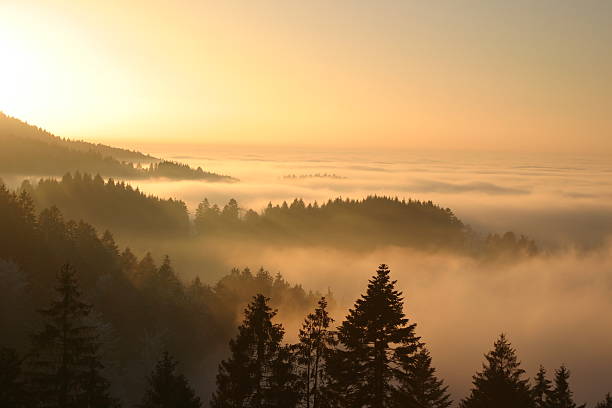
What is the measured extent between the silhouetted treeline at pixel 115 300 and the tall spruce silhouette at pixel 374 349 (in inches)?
1192

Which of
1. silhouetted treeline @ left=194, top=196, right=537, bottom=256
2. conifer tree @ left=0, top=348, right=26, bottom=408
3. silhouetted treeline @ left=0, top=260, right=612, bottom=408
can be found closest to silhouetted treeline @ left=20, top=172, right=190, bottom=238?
silhouetted treeline @ left=194, top=196, right=537, bottom=256

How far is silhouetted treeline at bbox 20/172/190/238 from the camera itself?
419 feet

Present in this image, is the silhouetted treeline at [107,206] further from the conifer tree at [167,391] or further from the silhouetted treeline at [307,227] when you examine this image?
the conifer tree at [167,391]

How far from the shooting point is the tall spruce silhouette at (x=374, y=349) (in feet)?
49.2

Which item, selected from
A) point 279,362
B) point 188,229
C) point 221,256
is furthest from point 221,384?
point 188,229

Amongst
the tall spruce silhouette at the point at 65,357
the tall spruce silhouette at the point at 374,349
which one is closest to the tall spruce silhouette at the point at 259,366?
the tall spruce silhouette at the point at 374,349

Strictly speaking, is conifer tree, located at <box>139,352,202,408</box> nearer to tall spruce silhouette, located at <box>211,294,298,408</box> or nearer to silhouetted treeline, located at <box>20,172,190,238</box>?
tall spruce silhouette, located at <box>211,294,298,408</box>

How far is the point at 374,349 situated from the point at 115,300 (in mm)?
48126

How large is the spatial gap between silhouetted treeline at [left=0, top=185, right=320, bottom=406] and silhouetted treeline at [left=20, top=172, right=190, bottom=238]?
66365 millimetres

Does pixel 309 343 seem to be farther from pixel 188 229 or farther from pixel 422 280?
pixel 422 280

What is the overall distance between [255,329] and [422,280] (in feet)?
536

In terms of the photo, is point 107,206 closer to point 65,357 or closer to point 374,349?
point 65,357

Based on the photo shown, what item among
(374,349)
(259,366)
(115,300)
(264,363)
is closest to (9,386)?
(259,366)

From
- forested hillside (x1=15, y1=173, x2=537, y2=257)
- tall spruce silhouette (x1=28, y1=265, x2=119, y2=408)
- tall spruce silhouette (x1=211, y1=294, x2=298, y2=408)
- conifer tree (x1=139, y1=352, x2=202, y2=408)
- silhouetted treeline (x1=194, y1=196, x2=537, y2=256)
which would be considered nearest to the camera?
tall spruce silhouette (x1=28, y1=265, x2=119, y2=408)
